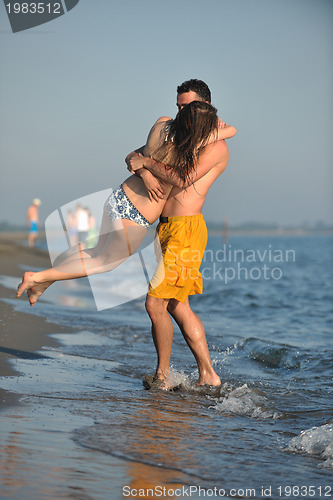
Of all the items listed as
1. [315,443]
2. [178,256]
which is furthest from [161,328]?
[315,443]

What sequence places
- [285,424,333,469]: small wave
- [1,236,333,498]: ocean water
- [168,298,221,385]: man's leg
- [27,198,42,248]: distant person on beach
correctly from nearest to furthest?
[1,236,333,498]: ocean water
[285,424,333,469]: small wave
[168,298,221,385]: man's leg
[27,198,42,248]: distant person on beach

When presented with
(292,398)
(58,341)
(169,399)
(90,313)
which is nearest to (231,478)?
(169,399)

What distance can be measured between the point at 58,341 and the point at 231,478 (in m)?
3.44

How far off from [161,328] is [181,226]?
2.38 ft

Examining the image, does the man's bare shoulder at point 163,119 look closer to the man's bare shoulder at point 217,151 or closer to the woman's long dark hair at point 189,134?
the woman's long dark hair at point 189,134

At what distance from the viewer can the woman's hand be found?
13.1 feet

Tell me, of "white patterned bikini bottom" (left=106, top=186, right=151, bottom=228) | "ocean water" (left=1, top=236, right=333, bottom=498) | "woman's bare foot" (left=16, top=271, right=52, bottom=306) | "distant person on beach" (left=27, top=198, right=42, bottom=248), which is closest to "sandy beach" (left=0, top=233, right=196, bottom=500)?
"ocean water" (left=1, top=236, right=333, bottom=498)

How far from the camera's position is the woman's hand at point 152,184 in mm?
3982

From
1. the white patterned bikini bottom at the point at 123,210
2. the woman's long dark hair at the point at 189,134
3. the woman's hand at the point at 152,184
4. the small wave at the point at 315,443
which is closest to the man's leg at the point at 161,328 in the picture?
the white patterned bikini bottom at the point at 123,210

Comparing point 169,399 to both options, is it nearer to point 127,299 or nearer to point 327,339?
point 327,339

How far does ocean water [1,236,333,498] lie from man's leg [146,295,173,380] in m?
0.12

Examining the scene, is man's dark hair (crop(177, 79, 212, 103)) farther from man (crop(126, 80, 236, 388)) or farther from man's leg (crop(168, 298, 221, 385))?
man's leg (crop(168, 298, 221, 385))

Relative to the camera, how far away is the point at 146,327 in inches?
291

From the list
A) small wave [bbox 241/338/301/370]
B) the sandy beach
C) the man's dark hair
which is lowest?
small wave [bbox 241/338/301/370]
